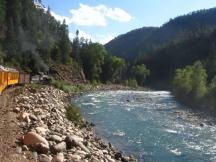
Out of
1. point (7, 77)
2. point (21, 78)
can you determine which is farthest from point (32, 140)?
point (21, 78)

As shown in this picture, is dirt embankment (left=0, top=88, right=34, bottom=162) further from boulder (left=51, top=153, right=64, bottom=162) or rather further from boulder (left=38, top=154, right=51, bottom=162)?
boulder (left=51, top=153, right=64, bottom=162)

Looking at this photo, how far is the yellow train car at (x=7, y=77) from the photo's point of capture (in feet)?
145

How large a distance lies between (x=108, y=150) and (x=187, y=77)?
6536cm

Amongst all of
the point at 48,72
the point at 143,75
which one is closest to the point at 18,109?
the point at 48,72

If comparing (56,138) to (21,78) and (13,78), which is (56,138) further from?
(21,78)

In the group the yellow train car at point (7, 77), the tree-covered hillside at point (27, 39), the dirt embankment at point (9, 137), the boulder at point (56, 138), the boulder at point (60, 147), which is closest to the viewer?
the dirt embankment at point (9, 137)

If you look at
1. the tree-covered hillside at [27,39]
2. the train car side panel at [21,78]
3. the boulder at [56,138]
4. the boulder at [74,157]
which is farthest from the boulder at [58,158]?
the tree-covered hillside at [27,39]

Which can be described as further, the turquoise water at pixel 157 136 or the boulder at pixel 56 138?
the turquoise water at pixel 157 136

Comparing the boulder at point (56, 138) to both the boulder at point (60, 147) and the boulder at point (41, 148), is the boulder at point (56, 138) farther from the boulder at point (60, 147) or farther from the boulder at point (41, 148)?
the boulder at point (41, 148)

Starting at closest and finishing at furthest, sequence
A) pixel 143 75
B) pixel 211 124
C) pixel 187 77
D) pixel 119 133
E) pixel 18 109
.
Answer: pixel 18 109 → pixel 119 133 → pixel 211 124 → pixel 187 77 → pixel 143 75

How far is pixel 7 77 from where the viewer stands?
50344mm

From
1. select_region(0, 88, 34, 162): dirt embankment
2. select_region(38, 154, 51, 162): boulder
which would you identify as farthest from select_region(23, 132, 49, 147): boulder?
select_region(38, 154, 51, 162): boulder

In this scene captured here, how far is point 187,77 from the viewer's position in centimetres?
9019

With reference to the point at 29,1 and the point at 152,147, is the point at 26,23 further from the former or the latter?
the point at 152,147
